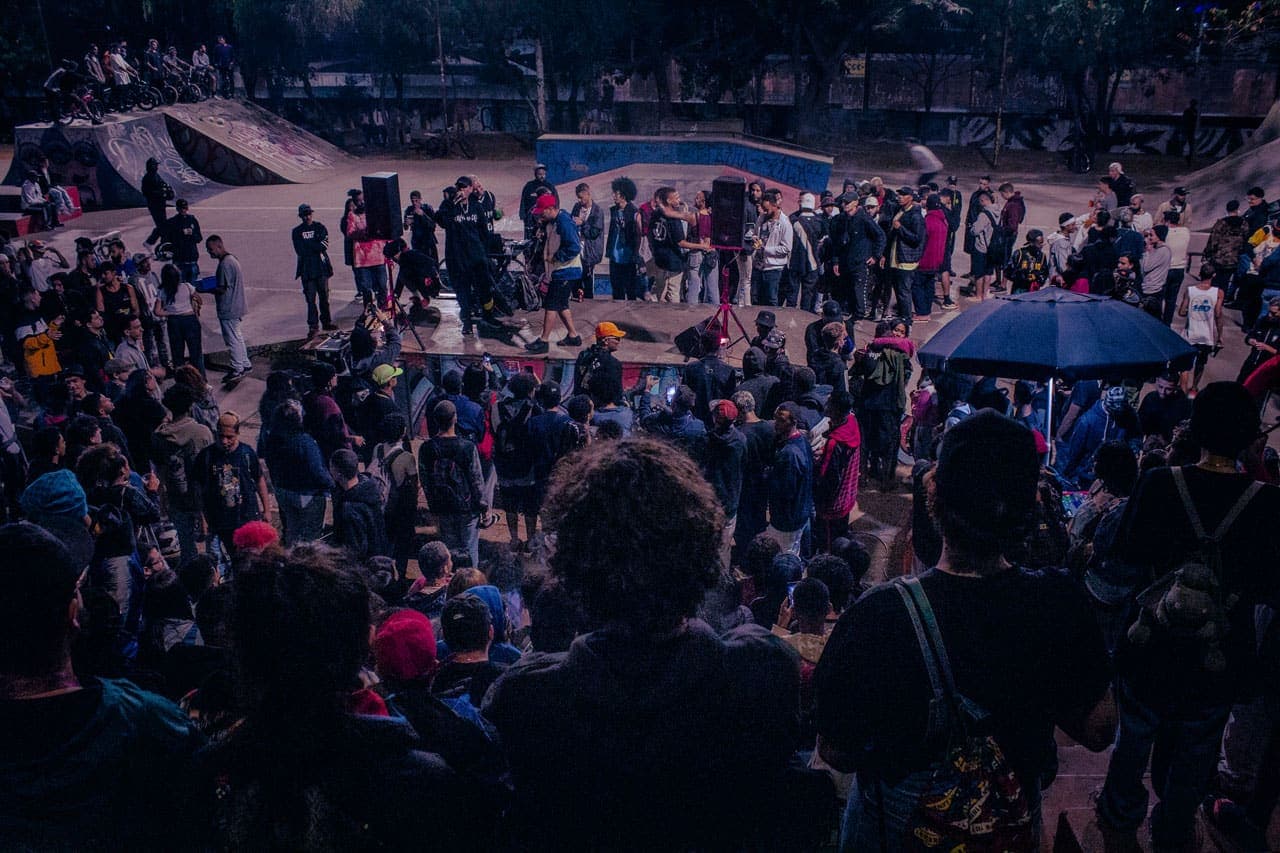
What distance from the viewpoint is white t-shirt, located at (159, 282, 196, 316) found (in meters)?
11.1

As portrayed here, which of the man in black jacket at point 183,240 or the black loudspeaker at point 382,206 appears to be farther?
the man in black jacket at point 183,240

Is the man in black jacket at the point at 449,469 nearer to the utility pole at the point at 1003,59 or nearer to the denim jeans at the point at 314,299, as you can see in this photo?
the denim jeans at the point at 314,299

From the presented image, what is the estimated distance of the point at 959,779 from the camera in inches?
91.7

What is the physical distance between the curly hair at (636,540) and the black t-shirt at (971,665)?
1.37 ft

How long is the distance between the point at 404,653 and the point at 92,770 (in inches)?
42.7

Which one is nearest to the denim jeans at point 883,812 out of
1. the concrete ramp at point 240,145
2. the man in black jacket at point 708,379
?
the man in black jacket at point 708,379

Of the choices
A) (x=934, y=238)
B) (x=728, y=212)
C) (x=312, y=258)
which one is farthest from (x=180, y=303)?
(x=934, y=238)

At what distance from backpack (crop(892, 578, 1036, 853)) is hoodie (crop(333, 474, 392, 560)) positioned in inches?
184

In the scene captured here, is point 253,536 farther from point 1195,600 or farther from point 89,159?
point 89,159

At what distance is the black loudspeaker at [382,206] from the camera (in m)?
12.4

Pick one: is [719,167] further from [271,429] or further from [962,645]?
[962,645]

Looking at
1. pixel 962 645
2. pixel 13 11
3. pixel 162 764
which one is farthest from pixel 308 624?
pixel 13 11

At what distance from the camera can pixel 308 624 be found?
7.79ft

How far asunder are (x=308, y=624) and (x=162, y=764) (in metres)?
0.58
